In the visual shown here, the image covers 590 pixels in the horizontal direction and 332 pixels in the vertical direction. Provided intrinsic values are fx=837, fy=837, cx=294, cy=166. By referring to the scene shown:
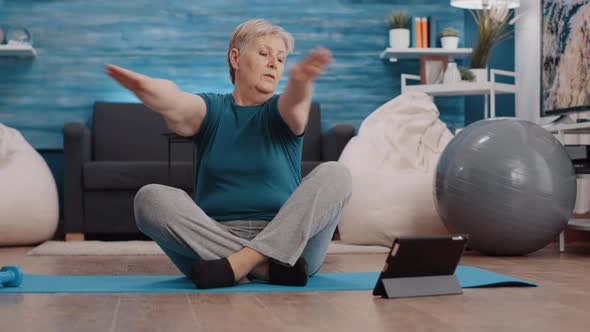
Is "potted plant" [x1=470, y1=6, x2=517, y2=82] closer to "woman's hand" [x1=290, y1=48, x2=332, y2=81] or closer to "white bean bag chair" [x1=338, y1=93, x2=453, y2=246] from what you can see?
"white bean bag chair" [x1=338, y1=93, x2=453, y2=246]

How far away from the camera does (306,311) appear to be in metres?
1.87

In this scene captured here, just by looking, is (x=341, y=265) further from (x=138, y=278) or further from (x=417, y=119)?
(x=417, y=119)

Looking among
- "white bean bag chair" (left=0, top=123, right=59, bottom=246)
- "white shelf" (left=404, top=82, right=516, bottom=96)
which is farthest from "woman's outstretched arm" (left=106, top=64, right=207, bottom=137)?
"white shelf" (left=404, top=82, right=516, bottom=96)

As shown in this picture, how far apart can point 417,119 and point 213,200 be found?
2285mm

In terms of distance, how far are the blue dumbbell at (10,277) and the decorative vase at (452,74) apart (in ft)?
12.2

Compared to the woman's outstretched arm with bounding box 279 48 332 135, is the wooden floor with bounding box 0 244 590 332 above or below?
below

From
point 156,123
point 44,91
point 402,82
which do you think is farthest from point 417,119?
point 44,91

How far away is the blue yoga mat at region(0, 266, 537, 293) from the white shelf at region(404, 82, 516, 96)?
2.79m

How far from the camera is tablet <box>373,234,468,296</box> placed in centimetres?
206

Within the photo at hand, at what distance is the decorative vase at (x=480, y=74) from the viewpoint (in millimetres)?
5434

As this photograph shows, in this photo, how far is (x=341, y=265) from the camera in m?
3.18

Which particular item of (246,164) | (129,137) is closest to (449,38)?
(129,137)

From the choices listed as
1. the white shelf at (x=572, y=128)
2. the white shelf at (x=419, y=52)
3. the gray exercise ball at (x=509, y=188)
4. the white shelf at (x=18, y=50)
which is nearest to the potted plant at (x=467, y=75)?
the white shelf at (x=419, y=52)

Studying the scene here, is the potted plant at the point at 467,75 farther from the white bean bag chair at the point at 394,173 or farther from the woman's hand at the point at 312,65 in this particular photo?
the woman's hand at the point at 312,65
